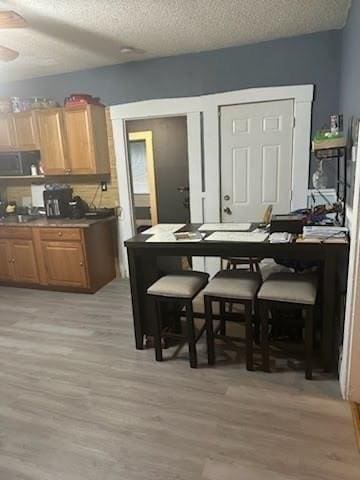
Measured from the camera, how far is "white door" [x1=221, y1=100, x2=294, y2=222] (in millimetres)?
→ 3529

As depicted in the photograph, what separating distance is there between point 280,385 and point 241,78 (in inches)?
117

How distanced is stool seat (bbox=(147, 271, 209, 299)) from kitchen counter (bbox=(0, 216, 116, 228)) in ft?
5.47

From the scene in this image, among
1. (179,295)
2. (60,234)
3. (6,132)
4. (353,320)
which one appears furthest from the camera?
(6,132)

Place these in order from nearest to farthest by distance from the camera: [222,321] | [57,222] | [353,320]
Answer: [353,320] → [222,321] → [57,222]

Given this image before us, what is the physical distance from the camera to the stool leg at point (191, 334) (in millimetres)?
2369

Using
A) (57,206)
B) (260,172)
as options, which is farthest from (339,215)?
(57,206)

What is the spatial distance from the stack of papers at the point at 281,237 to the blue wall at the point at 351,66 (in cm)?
92

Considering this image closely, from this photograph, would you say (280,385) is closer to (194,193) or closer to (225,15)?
(194,193)

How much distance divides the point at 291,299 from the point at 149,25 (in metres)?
2.46

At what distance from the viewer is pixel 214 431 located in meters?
1.88

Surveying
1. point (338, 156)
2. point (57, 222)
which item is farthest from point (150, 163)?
point (338, 156)

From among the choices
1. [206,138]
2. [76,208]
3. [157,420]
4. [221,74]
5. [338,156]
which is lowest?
[157,420]

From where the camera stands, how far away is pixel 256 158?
3.66m

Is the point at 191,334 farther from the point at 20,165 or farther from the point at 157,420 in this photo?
the point at 20,165
